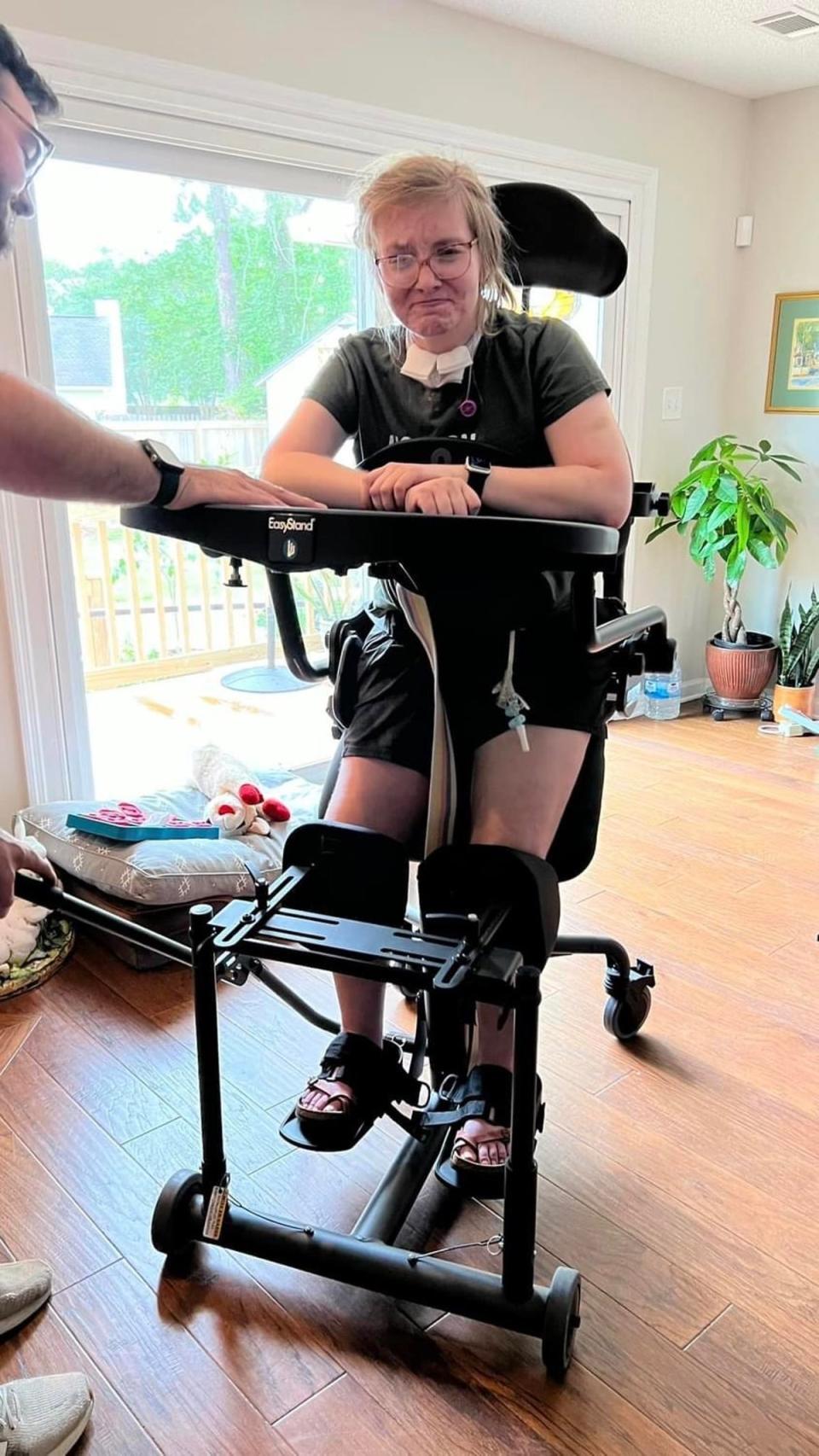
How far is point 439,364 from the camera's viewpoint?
141 cm

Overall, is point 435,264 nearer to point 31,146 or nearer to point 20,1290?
point 31,146

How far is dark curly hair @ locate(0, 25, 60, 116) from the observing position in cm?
105

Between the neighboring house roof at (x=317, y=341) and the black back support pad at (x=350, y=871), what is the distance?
1.89 metres

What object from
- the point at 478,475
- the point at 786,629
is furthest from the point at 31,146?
the point at 786,629

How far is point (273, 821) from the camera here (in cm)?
253

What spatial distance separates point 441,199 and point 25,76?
0.50 metres

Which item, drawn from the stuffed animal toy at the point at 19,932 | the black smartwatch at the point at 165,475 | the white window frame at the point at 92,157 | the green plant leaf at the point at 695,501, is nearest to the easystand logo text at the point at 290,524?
the black smartwatch at the point at 165,475

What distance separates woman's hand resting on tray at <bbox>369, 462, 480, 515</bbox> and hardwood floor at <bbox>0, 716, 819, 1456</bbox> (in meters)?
0.98

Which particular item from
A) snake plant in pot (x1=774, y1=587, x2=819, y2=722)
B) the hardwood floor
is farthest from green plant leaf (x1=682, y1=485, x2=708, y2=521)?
the hardwood floor

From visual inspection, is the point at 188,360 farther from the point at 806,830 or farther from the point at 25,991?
the point at 806,830

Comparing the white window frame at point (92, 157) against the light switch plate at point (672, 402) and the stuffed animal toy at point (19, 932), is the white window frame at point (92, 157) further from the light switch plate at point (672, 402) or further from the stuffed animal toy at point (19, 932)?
the light switch plate at point (672, 402)

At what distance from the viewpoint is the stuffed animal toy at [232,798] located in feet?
8.05

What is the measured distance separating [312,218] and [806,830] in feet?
7.01

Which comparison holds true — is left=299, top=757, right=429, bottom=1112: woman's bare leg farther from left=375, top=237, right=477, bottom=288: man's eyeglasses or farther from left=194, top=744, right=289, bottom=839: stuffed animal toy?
left=194, top=744, right=289, bottom=839: stuffed animal toy
